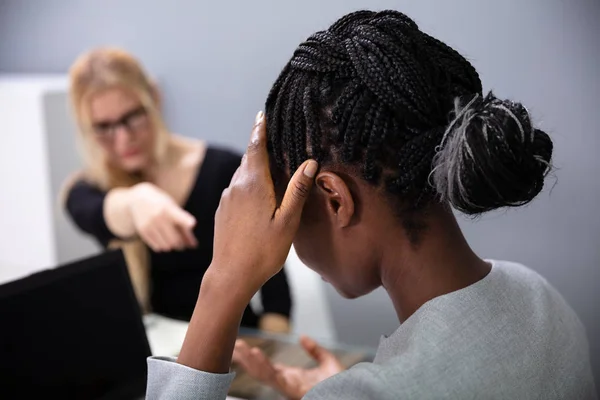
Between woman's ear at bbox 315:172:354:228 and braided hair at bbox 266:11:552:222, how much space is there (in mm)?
18

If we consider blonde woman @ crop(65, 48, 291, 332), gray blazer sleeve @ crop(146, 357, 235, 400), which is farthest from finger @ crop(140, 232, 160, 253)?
gray blazer sleeve @ crop(146, 357, 235, 400)

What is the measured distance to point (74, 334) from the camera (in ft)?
2.99

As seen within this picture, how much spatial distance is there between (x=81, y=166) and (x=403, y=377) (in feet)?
6.48

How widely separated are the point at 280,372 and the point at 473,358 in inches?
18.9

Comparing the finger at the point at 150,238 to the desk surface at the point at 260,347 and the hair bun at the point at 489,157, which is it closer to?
the desk surface at the point at 260,347

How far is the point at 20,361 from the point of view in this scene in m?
0.85

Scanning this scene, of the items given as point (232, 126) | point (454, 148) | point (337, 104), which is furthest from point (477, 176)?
point (232, 126)

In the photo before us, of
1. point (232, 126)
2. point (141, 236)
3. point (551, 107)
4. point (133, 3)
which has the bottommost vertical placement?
point (141, 236)

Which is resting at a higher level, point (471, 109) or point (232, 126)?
point (471, 109)

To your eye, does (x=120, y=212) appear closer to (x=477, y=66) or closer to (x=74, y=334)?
(x=74, y=334)

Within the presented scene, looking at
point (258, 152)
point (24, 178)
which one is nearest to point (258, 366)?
point (258, 152)

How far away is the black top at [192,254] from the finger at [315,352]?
2.03ft

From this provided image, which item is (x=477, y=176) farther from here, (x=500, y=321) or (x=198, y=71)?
(x=198, y=71)

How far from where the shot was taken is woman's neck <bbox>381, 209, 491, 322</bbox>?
705 millimetres
